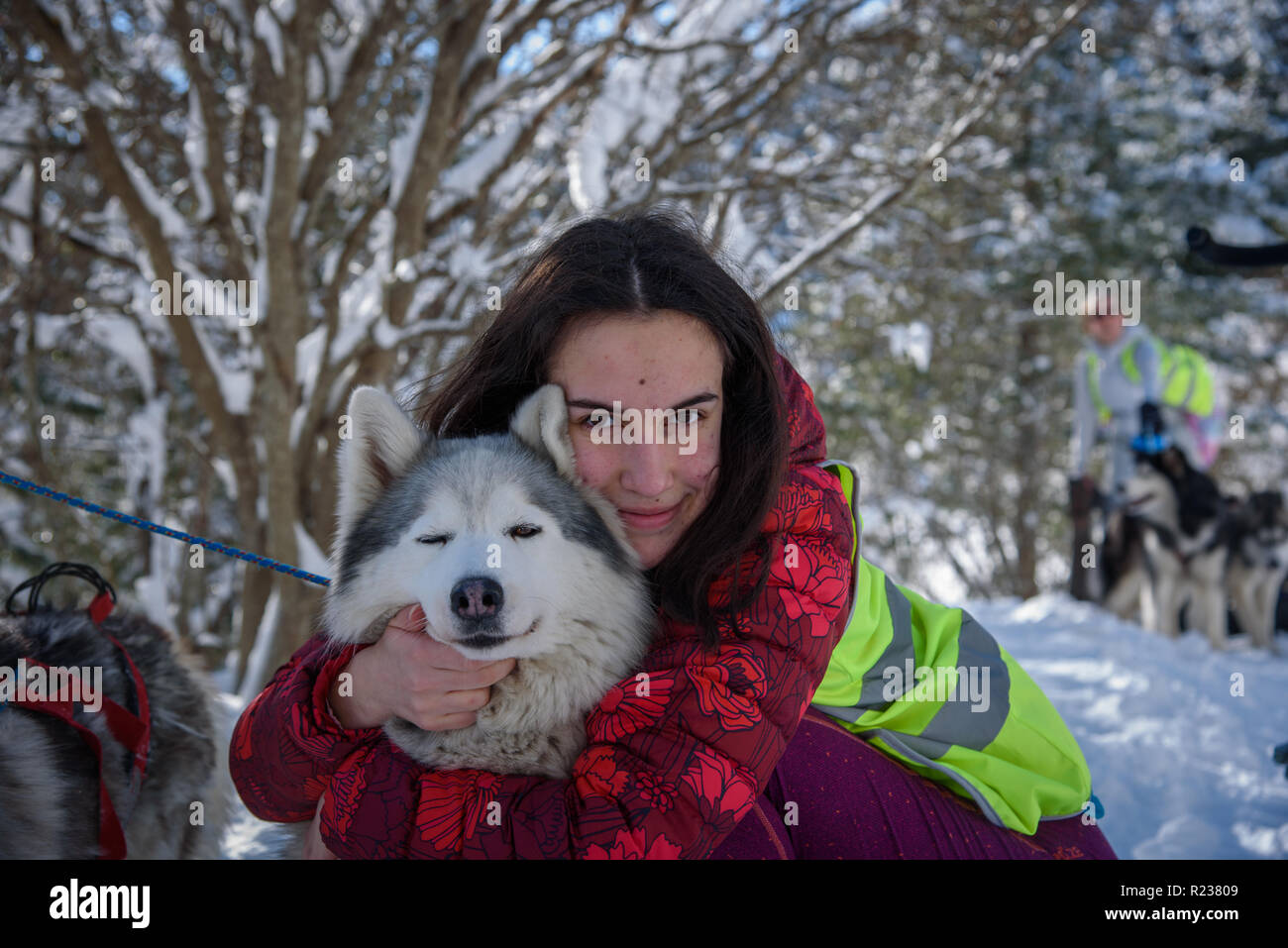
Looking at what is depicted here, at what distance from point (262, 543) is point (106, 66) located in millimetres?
3123

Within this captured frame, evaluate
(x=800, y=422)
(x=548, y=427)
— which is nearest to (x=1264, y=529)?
(x=800, y=422)

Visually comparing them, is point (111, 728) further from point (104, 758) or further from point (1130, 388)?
point (1130, 388)

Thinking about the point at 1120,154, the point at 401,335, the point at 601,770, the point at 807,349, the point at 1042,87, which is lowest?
the point at 601,770

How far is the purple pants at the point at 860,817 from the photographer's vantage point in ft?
6.17

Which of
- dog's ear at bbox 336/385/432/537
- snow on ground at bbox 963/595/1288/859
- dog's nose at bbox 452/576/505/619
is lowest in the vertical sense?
snow on ground at bbox 963/595/1288/859

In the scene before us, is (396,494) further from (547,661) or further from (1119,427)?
(1119,427)

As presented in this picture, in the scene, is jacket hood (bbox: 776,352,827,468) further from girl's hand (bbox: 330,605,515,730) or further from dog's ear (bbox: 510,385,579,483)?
girl's hand (bbox: 330,605,515,730)

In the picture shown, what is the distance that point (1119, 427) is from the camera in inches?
329

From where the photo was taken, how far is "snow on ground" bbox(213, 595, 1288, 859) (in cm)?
346

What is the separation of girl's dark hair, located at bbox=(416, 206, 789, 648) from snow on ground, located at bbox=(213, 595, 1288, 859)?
1.29m

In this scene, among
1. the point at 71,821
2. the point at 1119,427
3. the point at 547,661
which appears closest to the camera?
the point at 547,661

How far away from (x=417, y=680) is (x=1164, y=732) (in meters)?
4.41

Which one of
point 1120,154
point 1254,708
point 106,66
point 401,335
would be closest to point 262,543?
point 401,335

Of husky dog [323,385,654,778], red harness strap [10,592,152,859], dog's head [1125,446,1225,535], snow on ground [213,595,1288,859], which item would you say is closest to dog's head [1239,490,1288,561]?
dog's head [1125,446,1225,535]
